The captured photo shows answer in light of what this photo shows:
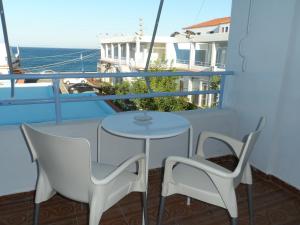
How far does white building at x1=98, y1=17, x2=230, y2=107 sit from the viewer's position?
43.3 ft

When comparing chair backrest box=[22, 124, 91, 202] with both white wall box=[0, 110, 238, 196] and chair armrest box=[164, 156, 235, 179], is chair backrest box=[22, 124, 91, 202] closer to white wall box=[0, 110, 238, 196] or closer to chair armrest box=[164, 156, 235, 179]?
chair armrest box=[164, 156, 235, 179]

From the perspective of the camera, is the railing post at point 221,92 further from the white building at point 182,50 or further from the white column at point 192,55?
the white column at point 192,55

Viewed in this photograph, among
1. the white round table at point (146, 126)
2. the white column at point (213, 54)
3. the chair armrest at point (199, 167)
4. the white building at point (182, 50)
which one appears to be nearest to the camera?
the chair armrest at point (199, 167)

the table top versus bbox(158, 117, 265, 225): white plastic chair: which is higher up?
the table top

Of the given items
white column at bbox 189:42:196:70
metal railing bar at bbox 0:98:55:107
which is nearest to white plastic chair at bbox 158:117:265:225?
metal railing bar at bbox 0:98:55:107

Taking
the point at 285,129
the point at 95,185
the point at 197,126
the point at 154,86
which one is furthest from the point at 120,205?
the point at 154,86

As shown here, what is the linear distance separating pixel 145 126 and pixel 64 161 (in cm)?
62

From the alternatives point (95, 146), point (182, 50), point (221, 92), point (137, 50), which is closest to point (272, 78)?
point (221, 92)

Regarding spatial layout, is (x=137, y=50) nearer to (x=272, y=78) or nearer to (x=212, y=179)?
(x=272, y=78)

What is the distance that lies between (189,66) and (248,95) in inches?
498

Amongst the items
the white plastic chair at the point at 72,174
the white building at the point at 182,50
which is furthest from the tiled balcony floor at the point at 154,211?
the white building at the point at 182,50

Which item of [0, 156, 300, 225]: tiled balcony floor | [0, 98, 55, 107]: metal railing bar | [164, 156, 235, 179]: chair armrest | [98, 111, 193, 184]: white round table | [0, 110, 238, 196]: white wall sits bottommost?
[0, 156, 300, 225]: tiled balcony floor

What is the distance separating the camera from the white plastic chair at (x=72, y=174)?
41.3 inches

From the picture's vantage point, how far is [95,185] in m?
1.12
